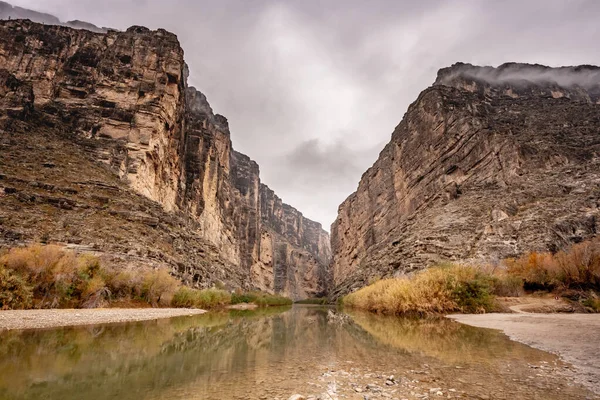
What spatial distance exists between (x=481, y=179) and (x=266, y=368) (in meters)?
34.3

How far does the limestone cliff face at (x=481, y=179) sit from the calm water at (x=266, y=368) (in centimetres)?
1835

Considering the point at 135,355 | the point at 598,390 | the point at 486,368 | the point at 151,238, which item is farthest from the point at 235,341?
the point at 151,238

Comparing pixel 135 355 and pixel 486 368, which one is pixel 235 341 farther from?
pixel 486 368

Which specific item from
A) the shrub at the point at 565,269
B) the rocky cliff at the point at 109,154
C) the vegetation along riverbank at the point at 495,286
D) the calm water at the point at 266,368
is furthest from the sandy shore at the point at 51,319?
the shrub at the point at 565,269

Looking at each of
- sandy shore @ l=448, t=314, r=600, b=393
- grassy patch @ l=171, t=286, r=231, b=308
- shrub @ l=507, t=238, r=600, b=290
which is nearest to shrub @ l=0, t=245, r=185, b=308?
grassy patch @ l=171, t=286, r=231, b=308

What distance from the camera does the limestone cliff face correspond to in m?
23.1

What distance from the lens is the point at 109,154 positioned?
34469 millimetres

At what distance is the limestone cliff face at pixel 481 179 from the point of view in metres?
23.1

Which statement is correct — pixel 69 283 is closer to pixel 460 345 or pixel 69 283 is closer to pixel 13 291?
pixel 13 291

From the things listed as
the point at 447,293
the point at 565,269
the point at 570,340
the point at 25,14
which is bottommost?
the point at 570,340

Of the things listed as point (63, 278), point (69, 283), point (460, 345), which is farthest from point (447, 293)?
point (63, 278)

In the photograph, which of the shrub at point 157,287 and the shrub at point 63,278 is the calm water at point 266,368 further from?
the shrub at point 157,287

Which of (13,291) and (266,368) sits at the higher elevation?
(13,291)

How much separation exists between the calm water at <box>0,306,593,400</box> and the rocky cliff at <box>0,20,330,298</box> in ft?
52.3
